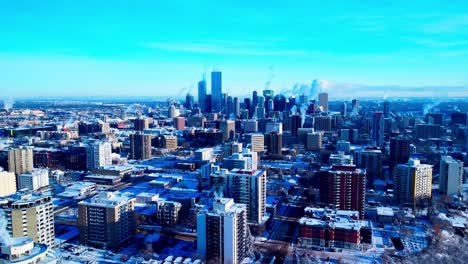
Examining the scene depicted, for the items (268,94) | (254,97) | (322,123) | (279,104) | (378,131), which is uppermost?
(268,94)

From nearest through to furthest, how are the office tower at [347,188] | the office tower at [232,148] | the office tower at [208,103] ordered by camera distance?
1. the office tower at [347,188]
2. the office tower at [232,148]
3. the office tower at [208,103]

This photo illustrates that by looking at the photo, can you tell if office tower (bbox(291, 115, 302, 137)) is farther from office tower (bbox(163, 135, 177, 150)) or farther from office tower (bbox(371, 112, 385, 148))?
office tower (bbox(163, 135, 177, 150))

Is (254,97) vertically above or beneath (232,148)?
above

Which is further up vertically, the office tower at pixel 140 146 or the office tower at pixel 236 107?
the office tower at pixel 236 107

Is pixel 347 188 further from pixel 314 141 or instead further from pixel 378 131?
pixel 378 131

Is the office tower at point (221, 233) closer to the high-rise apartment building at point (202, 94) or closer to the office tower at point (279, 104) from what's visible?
the office tower at point (279, 104)

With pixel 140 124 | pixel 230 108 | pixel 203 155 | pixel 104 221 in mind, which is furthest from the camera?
pixel 230 108

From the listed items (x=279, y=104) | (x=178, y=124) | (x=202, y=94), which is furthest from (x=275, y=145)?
(x=202, y=94)

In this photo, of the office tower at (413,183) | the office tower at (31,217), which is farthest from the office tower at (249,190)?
the office tower at (413,183)
